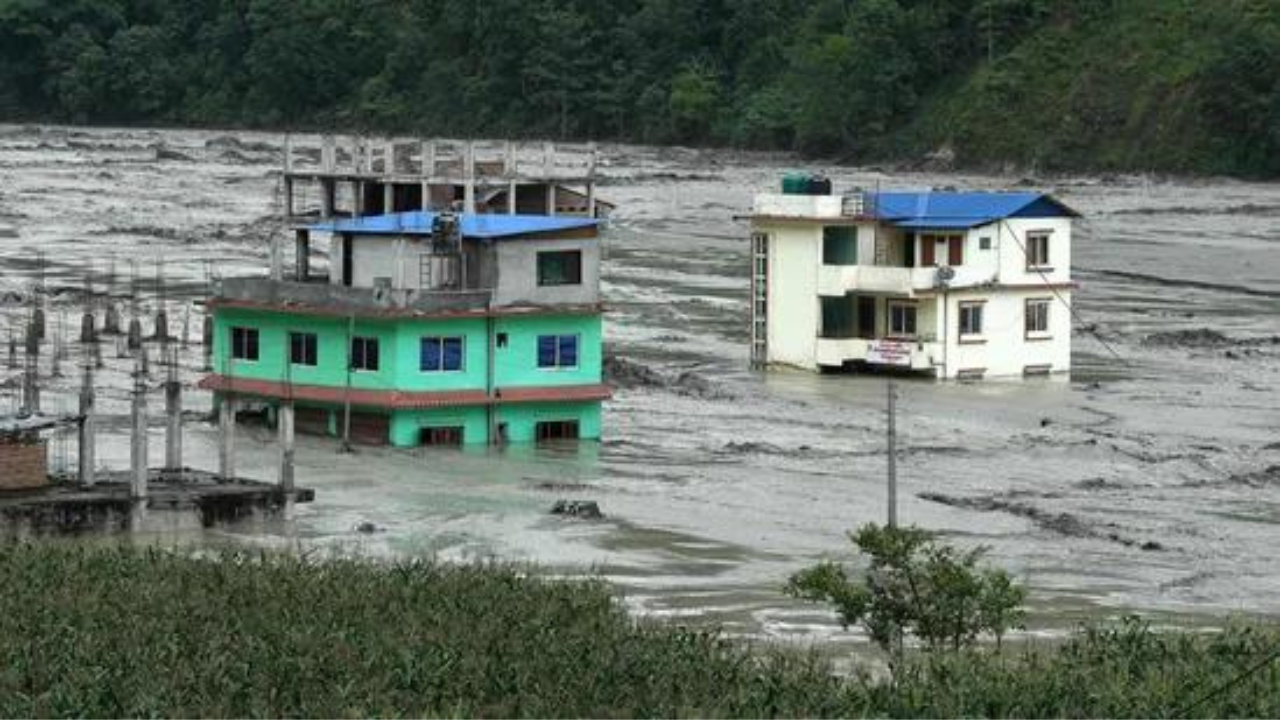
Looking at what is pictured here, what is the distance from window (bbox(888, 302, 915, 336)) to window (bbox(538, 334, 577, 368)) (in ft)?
28.6

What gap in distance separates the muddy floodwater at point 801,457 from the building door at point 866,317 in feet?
3.29

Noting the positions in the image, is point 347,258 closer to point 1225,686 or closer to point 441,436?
point 441,436

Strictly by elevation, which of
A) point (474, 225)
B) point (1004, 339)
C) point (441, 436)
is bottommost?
point (441, 436)

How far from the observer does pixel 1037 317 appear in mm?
51094

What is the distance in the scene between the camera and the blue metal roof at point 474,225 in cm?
4281

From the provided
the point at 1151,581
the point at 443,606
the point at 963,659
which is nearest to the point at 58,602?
the point at 443,606

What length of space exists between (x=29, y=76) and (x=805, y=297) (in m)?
103

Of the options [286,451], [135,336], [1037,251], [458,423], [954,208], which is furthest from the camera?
[135,336]

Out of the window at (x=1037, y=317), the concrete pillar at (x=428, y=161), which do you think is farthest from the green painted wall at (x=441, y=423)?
the window at (x=1037, y=317)

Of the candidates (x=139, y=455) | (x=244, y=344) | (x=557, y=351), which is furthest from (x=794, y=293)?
(x=139, y=455)

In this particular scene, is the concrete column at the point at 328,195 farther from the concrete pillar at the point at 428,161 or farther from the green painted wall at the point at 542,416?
the green painted wall at the point at 542,416

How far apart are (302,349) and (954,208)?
12323 millimetres

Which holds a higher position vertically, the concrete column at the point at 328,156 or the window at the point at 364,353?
the concrete column at the point at 328,156

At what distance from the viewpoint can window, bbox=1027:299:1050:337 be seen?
167 feet
